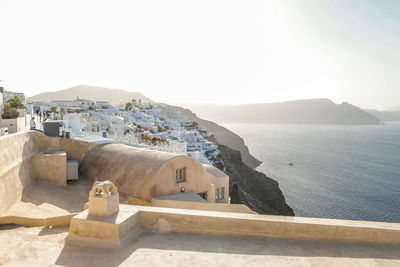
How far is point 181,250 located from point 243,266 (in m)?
1.35

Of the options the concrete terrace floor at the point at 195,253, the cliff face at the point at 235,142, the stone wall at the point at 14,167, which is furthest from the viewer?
the cliff face at the point at 235,142

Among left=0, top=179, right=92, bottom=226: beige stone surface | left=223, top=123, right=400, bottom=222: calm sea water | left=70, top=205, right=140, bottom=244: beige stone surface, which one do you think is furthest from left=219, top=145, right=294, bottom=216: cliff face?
left=70, top=205, right=140, bottom=244: beige stone surface

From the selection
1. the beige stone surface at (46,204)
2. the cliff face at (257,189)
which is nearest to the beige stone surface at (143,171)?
the beige stone surface at (46,204)

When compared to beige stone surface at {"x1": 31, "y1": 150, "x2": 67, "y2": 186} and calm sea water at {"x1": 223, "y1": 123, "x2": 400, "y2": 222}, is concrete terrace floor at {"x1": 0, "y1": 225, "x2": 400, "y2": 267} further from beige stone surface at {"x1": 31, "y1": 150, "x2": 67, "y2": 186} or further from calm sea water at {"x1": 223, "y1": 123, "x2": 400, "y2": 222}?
calm sea water at {"x1": 223, "y1": 123, "x2": 400, "y2": 222}

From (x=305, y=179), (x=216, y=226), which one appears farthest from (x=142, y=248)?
(x=305, y=179)

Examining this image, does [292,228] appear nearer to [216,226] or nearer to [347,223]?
[347,223]

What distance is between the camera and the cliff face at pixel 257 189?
47.8 m

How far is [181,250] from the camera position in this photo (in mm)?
6066

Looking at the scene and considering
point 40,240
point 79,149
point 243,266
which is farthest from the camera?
point 79,149

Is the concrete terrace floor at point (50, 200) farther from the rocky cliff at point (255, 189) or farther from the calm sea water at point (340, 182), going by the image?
the calm sea water at point (340, 182)

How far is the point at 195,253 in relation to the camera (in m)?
5.95

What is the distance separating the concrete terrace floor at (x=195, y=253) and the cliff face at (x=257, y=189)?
37859 mm

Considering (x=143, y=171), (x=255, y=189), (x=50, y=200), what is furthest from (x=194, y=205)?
(x=255, y=189)

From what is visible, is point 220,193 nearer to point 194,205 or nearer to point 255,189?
point 194,205
